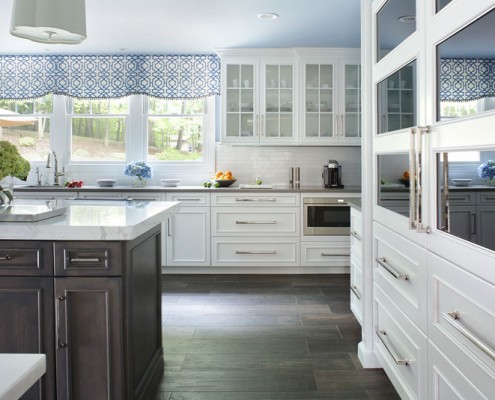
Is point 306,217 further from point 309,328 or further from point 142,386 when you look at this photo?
point 142,386

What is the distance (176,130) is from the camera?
242 inches

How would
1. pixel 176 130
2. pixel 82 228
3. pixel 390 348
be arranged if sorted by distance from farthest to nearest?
1. pixel 176 130
2. pixel 390 348
3. pixel 82 228

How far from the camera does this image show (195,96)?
5.91m

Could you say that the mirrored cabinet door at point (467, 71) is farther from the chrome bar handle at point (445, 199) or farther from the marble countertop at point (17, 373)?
the marble countertop at point (17, 373)

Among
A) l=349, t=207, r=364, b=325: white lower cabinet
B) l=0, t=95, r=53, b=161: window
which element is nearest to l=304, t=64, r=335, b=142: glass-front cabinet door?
l=349, t=207, r=364, b=325: white lower cabinet

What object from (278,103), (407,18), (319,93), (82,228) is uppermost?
(319,93)

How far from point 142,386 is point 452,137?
5.89 feet

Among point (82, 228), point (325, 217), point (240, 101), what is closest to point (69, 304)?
point (82, 228)

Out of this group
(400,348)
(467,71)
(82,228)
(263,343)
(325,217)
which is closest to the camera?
(467,71)

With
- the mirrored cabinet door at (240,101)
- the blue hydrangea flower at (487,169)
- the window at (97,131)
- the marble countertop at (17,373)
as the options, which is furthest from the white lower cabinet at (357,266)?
the window at (97,131)

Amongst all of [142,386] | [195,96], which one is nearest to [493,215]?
[142,386]

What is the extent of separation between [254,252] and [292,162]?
50.5 inches

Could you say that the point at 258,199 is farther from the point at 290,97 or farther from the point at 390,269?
the point at 390,269

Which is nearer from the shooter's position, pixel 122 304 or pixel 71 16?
pixel 122 304
